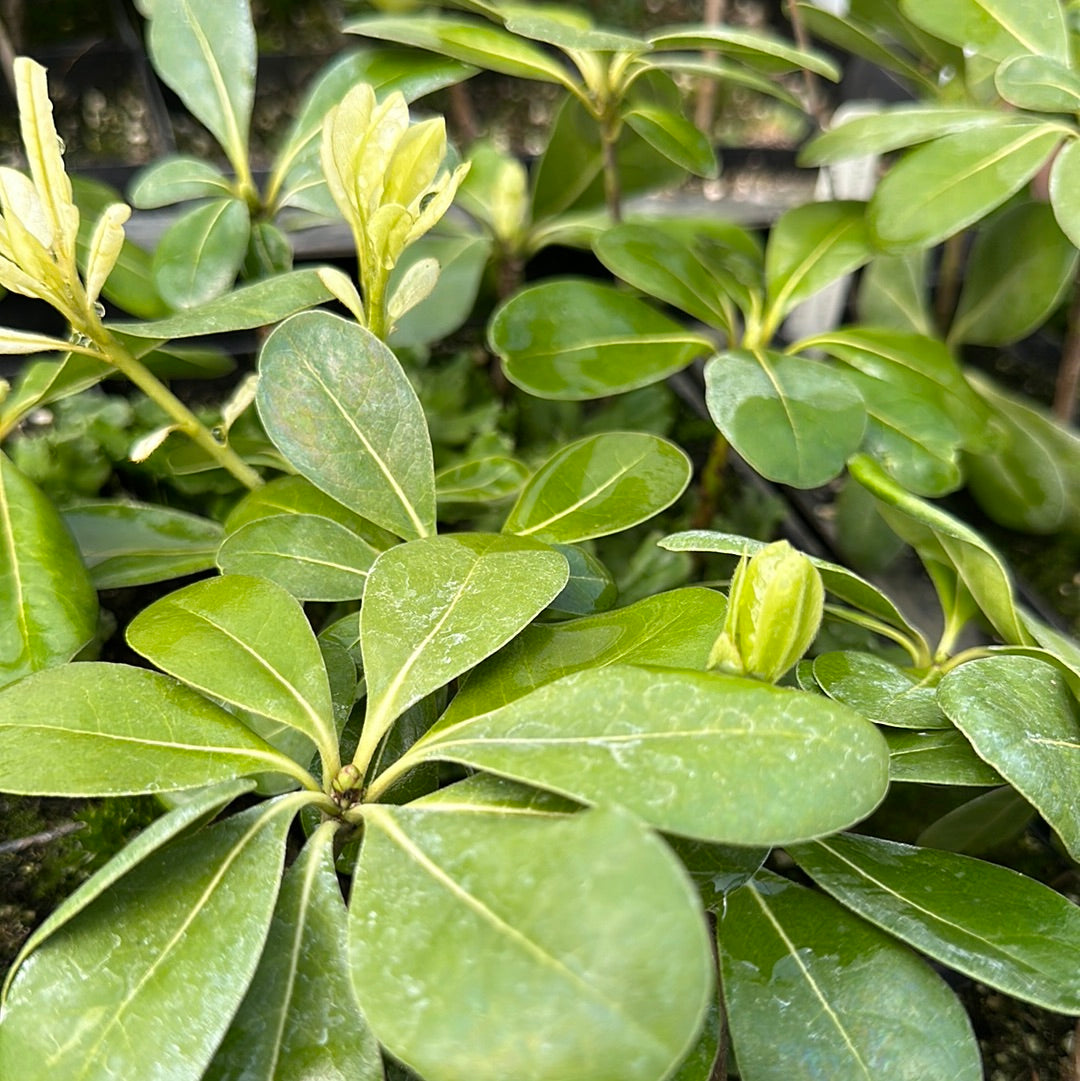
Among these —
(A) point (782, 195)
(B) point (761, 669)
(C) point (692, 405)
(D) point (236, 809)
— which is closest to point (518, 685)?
(B) point (761, 669)

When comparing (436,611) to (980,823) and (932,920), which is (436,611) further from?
(980,823)

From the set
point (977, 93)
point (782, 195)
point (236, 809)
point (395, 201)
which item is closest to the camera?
point (395, 201)

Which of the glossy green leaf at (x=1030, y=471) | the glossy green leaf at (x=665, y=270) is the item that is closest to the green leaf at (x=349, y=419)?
the glossy green leaf at (x=665, y=270)

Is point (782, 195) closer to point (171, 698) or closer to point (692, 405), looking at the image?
point (692, 405)

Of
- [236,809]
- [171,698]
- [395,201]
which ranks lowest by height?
[236,809]

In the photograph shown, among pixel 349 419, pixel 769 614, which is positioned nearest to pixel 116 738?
pixel 349 419

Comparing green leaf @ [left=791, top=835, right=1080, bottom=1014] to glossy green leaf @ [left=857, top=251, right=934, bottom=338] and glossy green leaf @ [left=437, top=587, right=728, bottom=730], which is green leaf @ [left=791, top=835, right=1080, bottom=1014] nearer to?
glossy green leaf @ [left=437, top=587, right=728, bottom=730]

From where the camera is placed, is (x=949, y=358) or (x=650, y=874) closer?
(x=650, y=874)

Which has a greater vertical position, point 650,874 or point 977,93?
point 977,93
